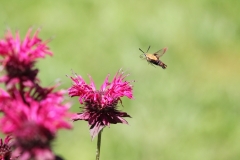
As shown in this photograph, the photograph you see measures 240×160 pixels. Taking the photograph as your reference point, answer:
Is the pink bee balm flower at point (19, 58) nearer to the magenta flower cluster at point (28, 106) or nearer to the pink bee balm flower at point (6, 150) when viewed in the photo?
the magenta flower cluster at point (28, 106)

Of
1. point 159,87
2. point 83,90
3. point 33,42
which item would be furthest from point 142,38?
point 33,42

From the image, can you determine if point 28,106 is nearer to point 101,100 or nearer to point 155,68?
point 101,100

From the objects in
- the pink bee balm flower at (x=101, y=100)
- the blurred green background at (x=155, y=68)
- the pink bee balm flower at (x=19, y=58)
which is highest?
the blurred green background at (x=155, y=68)

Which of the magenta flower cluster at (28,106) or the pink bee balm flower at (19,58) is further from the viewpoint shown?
the pink bee balm flower at (19,58)

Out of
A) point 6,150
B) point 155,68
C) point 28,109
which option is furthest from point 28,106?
point 155,68

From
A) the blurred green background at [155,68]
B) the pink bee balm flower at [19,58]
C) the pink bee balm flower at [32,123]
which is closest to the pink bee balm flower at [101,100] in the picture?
the pink bee balm flower at [19,58]
